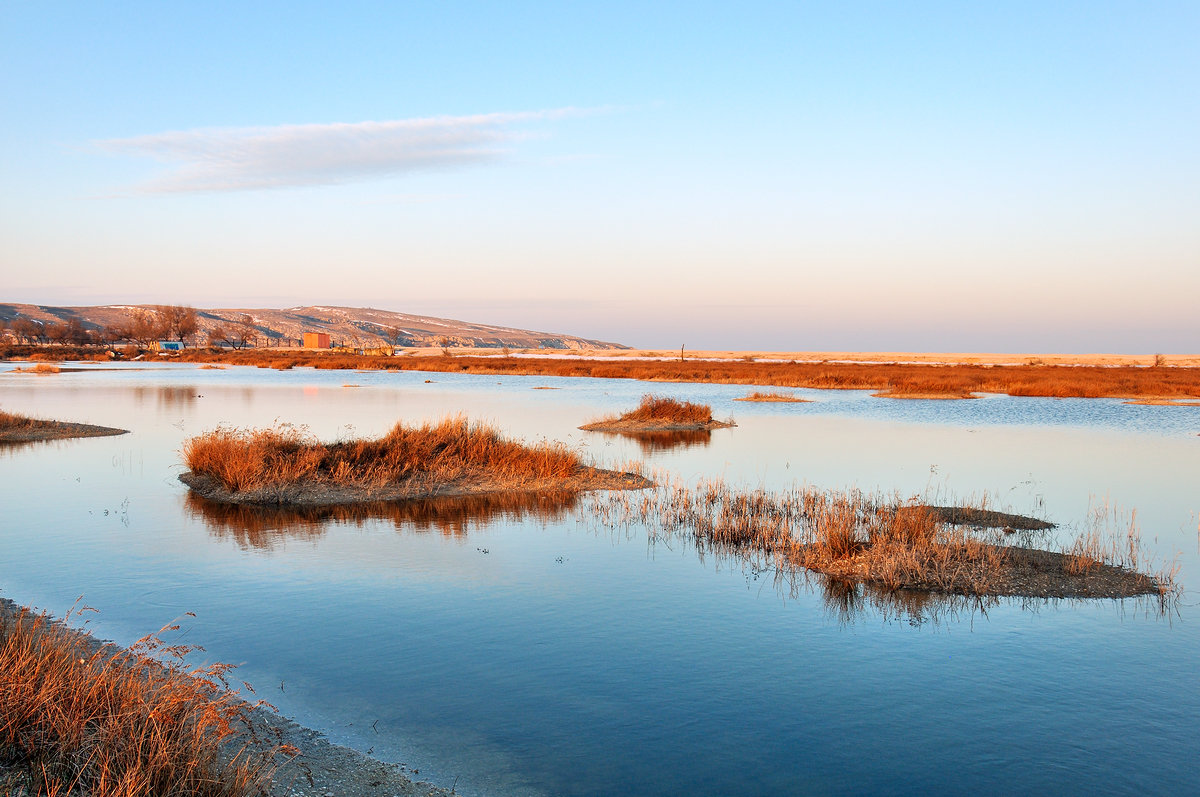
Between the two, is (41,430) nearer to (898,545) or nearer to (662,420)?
(662,420)

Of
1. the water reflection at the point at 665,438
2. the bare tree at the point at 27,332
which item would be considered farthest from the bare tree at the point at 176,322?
the water reflection at the point at 665,438

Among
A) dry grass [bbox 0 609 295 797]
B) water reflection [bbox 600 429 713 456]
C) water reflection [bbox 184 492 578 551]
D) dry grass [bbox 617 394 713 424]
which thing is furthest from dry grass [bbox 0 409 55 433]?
dry grass [bbox 0 609 295 797]

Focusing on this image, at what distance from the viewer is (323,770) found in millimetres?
5738

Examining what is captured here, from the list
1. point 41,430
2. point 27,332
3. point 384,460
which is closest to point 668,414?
point 384,460

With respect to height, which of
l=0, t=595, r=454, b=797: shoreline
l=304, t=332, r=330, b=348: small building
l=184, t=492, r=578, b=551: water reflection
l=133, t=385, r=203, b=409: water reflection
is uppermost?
l=304, t=332, r=330, b=348: small building

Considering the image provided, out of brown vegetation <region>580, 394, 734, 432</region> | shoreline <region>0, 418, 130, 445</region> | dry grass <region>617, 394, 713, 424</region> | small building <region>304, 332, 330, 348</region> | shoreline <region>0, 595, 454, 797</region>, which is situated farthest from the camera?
small building <region>304, 332, 330, 348</region>

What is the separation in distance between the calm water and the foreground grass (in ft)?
1.94

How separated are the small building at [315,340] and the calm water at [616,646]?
17371 centimetres

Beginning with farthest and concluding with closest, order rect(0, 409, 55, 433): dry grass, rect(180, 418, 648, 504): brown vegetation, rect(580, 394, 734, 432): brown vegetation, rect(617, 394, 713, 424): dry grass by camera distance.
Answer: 1. rect(617, 394, 713, 424): dry grass
2. rect(580, 394, 734, 432): brown vegetation
3. rect(0, 409, 55, 433): dry grass
4. rect(180, 418, 648, 504): brown vegetation

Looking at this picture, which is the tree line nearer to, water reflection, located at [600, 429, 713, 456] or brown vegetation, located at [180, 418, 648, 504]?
water reflection, located at [600, 429, 713, 456]

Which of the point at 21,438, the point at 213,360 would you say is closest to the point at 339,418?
the point at 21,438

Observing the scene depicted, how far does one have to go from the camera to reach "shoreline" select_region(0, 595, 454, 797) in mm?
5441

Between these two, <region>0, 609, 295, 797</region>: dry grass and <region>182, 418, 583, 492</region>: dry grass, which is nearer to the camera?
<region>0, 609, 295, 797</region>: dry grass

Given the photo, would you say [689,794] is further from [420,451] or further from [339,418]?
[339,418]
